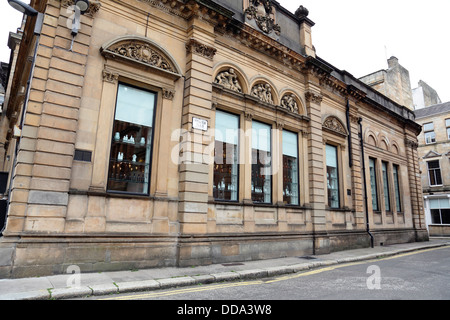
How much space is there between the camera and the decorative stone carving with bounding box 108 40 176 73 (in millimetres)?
8859

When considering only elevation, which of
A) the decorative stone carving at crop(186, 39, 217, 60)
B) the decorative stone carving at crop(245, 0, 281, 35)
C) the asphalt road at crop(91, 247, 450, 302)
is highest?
the decorative stone carving at crop(245, 0, 281, 35)

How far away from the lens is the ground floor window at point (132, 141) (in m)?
8.53

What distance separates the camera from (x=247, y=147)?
37.4 feet

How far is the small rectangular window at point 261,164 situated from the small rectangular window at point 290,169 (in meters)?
0.97

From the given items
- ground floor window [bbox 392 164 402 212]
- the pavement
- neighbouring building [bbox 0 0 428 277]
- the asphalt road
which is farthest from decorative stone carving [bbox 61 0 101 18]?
ground floor window [bbox 392 164 402 212]

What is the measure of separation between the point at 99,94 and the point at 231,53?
561 centimetres

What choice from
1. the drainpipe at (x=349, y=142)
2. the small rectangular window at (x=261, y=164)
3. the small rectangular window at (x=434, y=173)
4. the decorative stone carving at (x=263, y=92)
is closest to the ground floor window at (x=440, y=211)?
the small rectangular window at (x=434, y=173)

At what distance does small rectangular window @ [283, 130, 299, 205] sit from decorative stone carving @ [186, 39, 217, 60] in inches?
196

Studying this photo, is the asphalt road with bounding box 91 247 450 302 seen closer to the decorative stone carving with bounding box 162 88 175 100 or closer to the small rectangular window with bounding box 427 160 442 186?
the decorative stone carving with bounding box 162 88 175 100

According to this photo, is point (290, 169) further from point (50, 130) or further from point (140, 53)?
point (50, 130)

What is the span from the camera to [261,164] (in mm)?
11984
